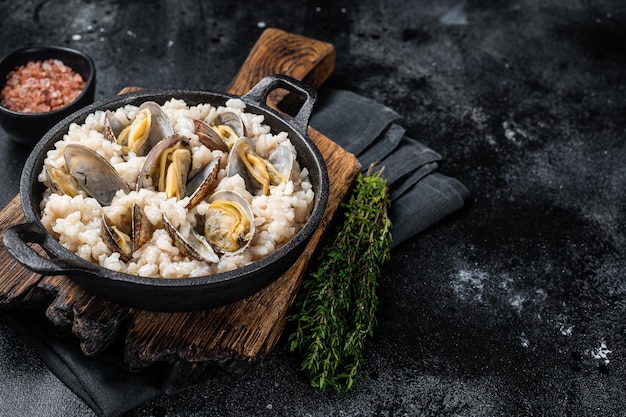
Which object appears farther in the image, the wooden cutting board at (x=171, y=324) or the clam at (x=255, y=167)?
the clam at (x=255, y=167)

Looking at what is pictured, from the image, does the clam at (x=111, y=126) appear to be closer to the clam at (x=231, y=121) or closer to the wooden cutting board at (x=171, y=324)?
the clam at (x=231, y=121)

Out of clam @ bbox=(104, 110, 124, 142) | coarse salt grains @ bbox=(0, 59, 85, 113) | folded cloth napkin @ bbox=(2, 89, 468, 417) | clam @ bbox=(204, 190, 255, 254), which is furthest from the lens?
coarse salt grains @ bbox=(0, 59, 85, 113)

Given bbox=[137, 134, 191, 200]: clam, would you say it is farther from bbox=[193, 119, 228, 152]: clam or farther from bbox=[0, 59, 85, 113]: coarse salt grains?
bbox=[0, 59, 85, 113]: coarse salt grains

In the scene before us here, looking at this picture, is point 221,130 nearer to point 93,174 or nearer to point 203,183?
point 203,183

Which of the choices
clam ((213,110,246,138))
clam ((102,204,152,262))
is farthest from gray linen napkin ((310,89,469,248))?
clam ((102,204,152,262))

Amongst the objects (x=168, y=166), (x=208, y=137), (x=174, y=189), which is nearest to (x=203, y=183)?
(x=174, y=189)

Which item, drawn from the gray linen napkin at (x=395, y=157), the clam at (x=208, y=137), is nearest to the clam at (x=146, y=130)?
the clam at (x=208, y=137)
